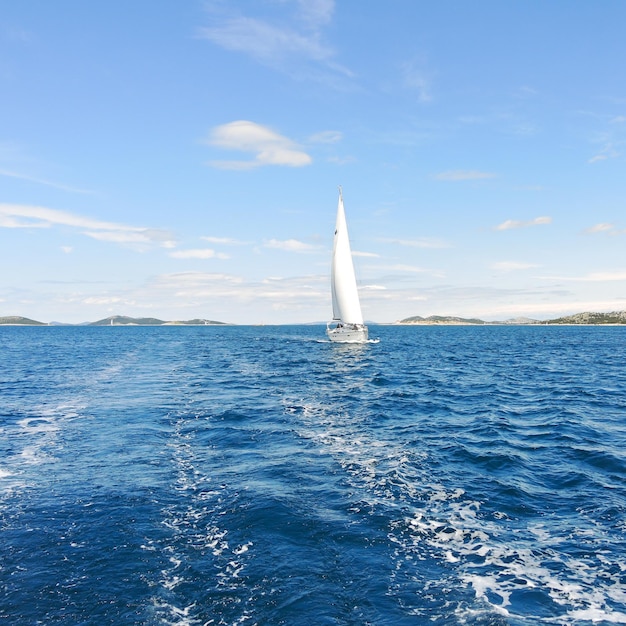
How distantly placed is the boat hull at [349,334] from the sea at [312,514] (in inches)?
2379

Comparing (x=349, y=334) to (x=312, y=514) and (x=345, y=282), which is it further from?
(x=312, y=514)

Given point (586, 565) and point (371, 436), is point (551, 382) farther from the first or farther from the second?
point (586, 565)

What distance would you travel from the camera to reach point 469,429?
29.1m

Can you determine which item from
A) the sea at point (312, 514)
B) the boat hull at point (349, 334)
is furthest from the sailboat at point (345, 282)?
the sea at point (312, 514)

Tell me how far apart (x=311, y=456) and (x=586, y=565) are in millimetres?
12469

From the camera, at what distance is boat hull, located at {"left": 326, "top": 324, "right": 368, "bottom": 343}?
96562 mm

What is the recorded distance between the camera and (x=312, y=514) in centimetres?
1600

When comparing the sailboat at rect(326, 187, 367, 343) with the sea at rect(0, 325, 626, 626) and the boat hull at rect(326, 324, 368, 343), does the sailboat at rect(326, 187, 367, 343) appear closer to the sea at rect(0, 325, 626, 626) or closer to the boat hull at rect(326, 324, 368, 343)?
the boat hull at rect(326, 324, 368, 343)

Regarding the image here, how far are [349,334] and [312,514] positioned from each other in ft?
267

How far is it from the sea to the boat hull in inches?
2379

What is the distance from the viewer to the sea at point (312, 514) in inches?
435

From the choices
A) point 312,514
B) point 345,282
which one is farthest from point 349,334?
point 312,514

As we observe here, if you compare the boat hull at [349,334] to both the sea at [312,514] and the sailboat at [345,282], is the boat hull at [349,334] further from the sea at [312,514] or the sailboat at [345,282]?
the sea at [312,514]

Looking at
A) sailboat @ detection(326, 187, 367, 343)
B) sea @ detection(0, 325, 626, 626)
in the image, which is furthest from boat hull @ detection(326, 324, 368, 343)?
sea @ detection(0, 325, 626, 626)
